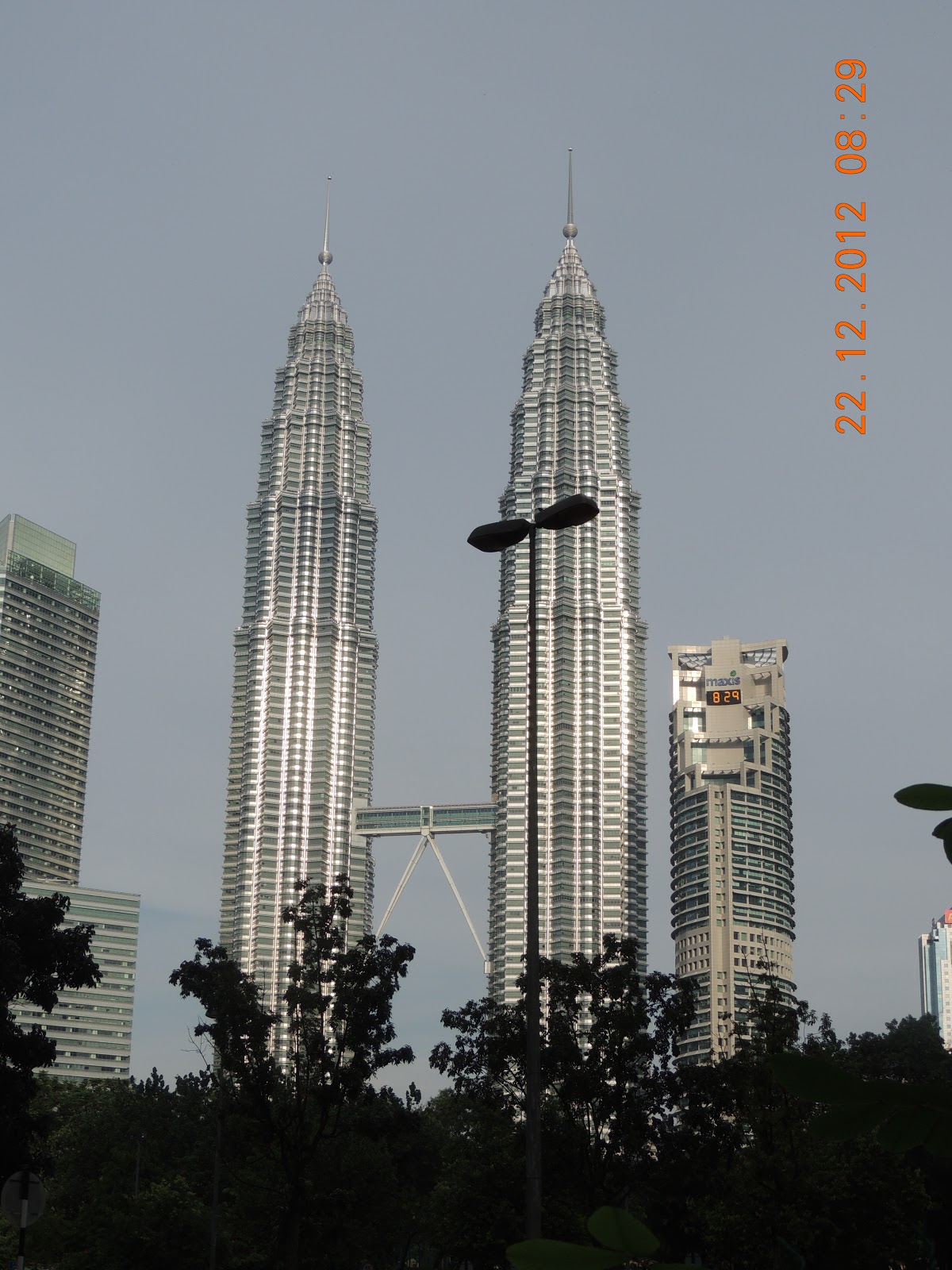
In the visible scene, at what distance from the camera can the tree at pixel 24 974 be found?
1524 inches

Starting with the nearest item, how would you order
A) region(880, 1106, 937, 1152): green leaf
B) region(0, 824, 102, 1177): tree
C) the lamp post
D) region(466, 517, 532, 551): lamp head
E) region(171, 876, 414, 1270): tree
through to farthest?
region(880, 1106, 937, 1152): green leaf < the lamp post < region(466, 517, 532, 551): lamp head < region(0, 824, 102, 1177): tree < region(171, 876, 414, 1270): tree

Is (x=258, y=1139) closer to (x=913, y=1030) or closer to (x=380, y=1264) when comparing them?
(x=380, y=1264)

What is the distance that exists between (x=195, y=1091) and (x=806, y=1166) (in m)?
46.5

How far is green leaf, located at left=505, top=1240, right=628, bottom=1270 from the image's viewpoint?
243 cm

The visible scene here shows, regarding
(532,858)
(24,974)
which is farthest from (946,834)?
(24,974)

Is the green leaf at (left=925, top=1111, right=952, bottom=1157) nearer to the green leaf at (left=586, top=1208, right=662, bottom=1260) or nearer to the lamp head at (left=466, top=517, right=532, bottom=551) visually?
the green leaf at (left=586, top=1208, right=662, bottom=1260)

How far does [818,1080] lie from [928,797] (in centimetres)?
51

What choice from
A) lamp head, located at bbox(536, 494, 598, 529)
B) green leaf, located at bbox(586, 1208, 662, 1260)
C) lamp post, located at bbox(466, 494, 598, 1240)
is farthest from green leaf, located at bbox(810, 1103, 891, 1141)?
lamp head, located at bbox(536, 494, 598, 529)

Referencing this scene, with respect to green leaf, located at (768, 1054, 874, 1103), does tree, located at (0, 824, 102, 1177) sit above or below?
above

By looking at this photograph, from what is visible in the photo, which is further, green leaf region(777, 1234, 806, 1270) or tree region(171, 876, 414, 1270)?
tree region(171, 876, 414, 1270)

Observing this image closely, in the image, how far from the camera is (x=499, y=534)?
20.3 metres

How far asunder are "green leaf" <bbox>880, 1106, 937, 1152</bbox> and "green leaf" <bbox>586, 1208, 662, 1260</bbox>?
1.36 feet

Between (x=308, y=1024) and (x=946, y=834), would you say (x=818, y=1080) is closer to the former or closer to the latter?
(x=946, y=834)

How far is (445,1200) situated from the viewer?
156ft
